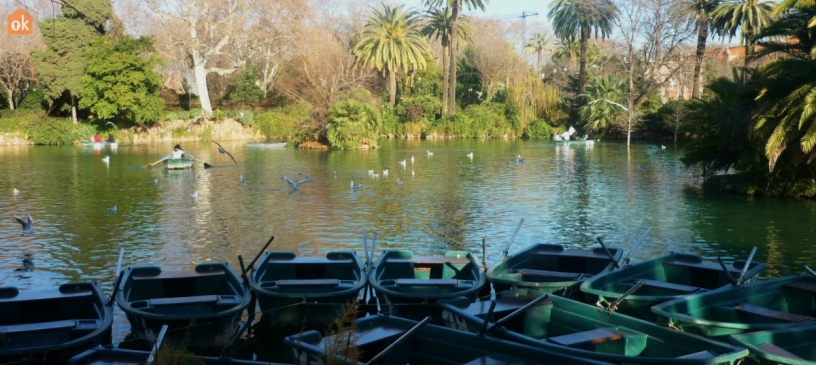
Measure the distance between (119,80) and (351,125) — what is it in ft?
64.2

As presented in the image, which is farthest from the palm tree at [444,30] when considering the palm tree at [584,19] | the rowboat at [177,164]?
the rowboat at [177,164]

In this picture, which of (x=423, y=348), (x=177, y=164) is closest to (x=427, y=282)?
(x=423, y=348)

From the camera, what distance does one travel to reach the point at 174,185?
27.4 meters

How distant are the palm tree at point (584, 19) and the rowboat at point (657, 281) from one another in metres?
48.5

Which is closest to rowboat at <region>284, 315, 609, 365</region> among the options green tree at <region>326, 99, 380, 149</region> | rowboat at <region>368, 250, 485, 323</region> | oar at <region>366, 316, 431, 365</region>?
oar at <region>366, 316, 431, 365</region>

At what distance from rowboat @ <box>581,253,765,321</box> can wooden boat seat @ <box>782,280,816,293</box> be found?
74 cm

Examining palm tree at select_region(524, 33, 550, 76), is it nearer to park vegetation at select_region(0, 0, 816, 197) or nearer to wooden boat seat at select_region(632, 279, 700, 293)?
park vegetation at select_region(0, 0, 816, 197)

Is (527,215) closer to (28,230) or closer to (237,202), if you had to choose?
(237,202)

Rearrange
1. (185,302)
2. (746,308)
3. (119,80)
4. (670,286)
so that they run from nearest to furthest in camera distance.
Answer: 1. (746,308)
2. (185,302)
3. (670,286)
4. (119,80)

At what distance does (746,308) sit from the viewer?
960 cm

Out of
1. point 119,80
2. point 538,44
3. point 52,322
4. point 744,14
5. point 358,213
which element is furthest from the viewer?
point 538,44

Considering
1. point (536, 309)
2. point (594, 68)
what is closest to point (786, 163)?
point (536, 309)

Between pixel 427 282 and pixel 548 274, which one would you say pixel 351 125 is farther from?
pixel 427 282

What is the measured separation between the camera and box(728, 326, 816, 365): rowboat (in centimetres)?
747
